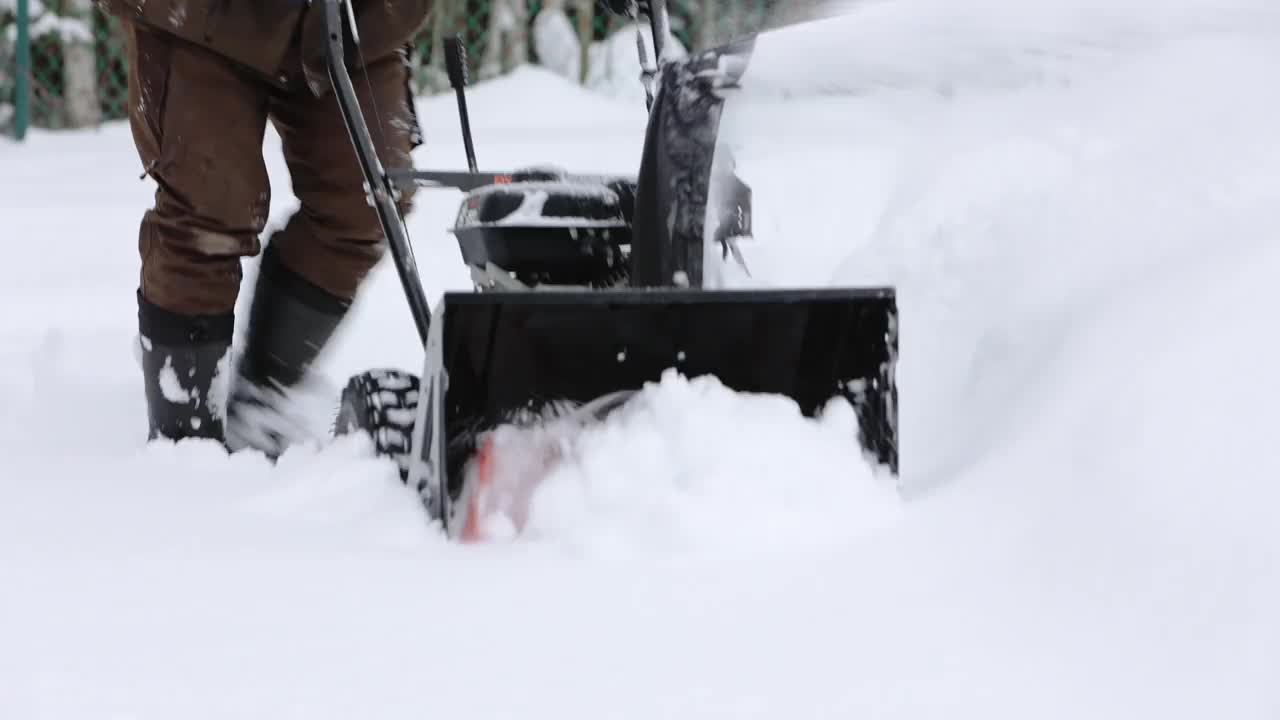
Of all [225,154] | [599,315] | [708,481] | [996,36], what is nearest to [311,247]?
[225,154]

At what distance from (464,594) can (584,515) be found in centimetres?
17

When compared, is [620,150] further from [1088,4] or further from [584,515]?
[584,515]

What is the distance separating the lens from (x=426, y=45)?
20.3 feet

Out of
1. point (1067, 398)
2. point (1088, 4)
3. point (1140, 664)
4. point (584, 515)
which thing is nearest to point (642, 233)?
point (584, 515)

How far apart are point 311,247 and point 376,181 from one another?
1.66 ft

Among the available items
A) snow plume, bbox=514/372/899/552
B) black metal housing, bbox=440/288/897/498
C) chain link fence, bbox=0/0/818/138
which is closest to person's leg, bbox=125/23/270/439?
black metal housing, bbox=440/288/897/498

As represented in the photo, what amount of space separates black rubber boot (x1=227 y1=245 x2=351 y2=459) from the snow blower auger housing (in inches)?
14.9

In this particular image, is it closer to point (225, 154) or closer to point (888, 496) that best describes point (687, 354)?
point (888, 496)

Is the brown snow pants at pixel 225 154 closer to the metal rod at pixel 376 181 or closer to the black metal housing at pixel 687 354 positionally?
the metal rod at pixel 376 181

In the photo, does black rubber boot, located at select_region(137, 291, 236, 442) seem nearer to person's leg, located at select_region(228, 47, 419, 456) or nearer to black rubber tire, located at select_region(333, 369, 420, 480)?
person's leg, located at select_region(228, 47, 419, 456)

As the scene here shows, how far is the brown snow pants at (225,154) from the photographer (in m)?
1.65

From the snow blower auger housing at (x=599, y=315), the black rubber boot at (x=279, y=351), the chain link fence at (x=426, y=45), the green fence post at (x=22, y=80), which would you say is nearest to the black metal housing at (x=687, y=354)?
the snow blower auger housing at (x=599, y=315)

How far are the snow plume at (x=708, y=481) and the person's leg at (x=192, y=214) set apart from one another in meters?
0.63

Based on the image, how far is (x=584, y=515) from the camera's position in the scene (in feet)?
4.21
